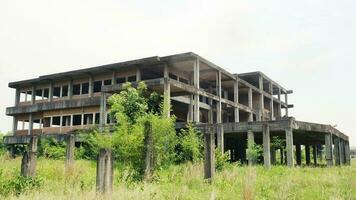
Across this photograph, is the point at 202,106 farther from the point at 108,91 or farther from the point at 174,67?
the point at 108,91

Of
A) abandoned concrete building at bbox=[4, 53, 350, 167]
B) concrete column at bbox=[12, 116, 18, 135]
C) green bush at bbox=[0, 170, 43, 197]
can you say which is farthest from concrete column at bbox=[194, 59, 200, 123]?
concrete column at bbox=[12, 116, 18, 135]

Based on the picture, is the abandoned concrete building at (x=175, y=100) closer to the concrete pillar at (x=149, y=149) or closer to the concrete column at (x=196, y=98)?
the concrete column at (x=196, y=98)

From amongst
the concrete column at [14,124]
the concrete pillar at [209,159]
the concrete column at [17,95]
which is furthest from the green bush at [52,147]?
the concrete pillar at [209,159]

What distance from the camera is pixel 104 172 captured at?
8.70 m

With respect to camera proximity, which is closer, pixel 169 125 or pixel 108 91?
pixel 169 125

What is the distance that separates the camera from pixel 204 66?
3281 cm

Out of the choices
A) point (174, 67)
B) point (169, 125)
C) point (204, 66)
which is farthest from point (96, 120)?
point (169, 125)

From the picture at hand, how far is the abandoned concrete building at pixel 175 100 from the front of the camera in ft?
92.5

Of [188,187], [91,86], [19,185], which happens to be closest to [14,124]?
[91,86]

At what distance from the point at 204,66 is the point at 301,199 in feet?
78.6

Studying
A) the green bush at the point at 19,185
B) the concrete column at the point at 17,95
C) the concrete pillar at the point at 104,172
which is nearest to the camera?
the concrete pillar at the point at 104,172

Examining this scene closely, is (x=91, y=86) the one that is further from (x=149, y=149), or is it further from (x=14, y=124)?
(x=149, y=149)

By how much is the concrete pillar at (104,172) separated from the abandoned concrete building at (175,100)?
46.5 feet

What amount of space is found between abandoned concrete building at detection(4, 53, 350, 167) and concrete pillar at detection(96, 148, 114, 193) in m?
14.2
